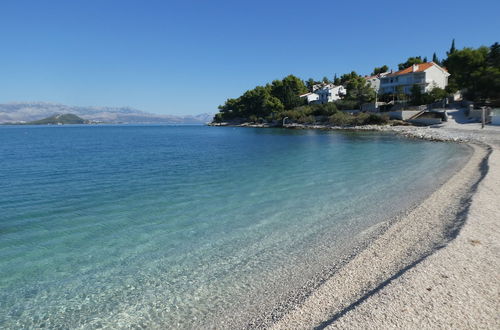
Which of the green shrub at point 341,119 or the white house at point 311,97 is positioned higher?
the white house at point 311,97

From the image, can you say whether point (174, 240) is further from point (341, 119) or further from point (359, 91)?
point (359, 91)

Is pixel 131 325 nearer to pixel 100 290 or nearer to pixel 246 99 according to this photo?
pixel 100 290

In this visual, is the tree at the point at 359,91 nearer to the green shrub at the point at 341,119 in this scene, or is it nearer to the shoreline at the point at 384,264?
the green shrub at the point at 341,119

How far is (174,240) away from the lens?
416 inches

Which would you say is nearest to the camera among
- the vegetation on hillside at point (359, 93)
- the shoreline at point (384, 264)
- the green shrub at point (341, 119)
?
the shoreline at point (384, 264)

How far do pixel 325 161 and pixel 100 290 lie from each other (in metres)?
25.1

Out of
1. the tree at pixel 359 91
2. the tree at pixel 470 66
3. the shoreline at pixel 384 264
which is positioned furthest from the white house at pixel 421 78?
the shoreline at pixel 384 264

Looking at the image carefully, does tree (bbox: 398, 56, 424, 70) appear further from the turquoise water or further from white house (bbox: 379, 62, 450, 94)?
the turquoise water

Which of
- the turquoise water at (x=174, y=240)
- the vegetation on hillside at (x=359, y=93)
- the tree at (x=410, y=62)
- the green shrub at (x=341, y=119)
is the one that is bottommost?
the turquoise water at (x=174, y=240)

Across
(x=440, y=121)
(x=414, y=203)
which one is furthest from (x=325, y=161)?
(x=440, y=121)

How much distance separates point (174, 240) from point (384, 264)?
6788 mm

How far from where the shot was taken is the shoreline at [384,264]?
19.4ft

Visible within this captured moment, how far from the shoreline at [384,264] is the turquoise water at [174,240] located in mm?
807

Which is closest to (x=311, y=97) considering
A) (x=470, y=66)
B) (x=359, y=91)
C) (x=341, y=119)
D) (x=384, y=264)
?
(x=359, y=91)
